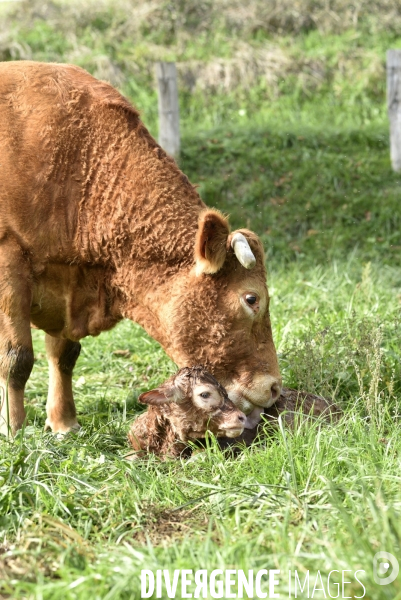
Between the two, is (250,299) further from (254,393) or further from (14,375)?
(14,375)

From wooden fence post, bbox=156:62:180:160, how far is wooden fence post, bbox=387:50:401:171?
318 centimetres

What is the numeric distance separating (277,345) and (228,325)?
1.98 m

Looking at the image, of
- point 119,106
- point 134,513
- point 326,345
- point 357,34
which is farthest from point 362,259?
point 357,34

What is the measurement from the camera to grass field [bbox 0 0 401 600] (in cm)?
352

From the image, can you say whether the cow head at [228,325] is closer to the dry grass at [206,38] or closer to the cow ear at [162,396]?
the cow ear at [162,396]

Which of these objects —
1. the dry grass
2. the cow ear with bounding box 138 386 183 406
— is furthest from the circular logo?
the dry grass

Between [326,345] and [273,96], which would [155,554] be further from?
[273,96]

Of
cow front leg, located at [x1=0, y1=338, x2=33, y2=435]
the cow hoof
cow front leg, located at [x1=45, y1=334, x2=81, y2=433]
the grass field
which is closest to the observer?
the grass field

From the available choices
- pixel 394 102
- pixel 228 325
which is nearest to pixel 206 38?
pixel 394 102

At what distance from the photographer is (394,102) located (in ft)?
41.4

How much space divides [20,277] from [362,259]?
5.92 meters

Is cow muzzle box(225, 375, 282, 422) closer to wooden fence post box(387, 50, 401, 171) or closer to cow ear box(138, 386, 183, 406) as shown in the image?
cow ear box(138, 386, 183, 406)

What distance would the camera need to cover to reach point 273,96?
50.5 ft

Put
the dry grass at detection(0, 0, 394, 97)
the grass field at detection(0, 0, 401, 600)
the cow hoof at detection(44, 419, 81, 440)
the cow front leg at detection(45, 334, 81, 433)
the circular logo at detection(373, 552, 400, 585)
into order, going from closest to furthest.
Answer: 1. the circular logo at detection(373, 552, 400, 585)
2. the grass field at detection(0, 0, 401, 600)
3. the cow hoof at detection(44, 419, 81, 440)
4. the cow front leg at detection(45, 334, 81, 433)
5. the dry grass at detection(0, 0, 394, 97)
